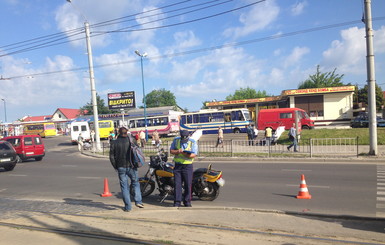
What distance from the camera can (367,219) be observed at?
225 inches

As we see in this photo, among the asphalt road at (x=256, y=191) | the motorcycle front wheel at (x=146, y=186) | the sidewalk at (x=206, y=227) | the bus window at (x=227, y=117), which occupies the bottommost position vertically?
the asphalt road at (x=256, y=191)

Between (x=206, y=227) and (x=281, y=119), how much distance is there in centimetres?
2731

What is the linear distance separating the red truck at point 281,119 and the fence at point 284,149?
11790mm

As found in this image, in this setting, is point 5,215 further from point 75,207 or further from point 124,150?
point 124,150

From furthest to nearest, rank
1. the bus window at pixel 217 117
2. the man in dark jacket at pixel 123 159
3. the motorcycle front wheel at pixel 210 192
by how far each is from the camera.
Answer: the bus window at pixel 217 117, the motorcycle front wheel at pixel 210 192, the man in dark jacket at pixel 123 159

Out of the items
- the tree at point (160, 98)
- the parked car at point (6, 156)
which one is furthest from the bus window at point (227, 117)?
the tree at point (160, 98)

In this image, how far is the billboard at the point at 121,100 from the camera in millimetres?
44062

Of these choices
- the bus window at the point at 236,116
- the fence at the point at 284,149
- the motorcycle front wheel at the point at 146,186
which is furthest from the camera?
the bus window at the point at 236,116

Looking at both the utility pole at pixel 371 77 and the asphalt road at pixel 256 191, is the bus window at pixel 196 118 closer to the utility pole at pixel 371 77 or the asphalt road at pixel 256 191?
the utility pole at pixel 371 77

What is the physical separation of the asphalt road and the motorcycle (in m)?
0.25

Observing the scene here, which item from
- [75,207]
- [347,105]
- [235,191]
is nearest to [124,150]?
[75,207]

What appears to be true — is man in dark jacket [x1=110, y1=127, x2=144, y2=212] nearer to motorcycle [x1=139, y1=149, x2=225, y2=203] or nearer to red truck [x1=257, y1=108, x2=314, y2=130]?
motorcycle [x1=139, y1=149, x2=225, y2=203]

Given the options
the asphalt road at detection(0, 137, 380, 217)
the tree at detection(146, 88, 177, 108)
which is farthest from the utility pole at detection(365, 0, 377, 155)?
the tree at detection(146, 88, 177, 108)

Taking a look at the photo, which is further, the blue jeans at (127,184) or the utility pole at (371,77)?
the utility pole at (371,77)
